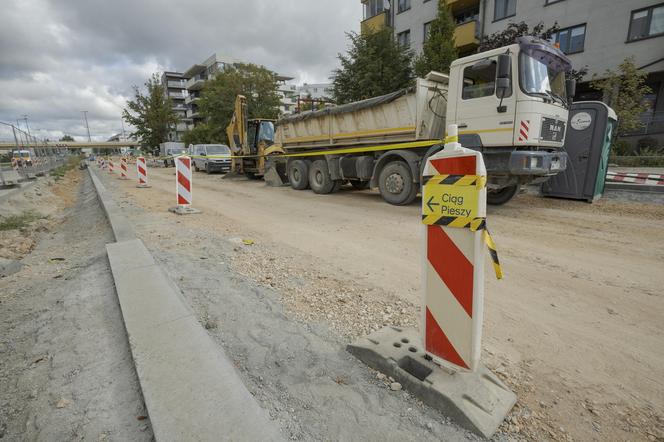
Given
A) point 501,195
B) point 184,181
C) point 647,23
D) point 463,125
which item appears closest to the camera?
point 463,125

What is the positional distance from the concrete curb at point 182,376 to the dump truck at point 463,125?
6.09 meters

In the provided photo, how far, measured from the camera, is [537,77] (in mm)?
6141

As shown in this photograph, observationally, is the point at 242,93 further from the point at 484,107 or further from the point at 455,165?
the point at 455,165

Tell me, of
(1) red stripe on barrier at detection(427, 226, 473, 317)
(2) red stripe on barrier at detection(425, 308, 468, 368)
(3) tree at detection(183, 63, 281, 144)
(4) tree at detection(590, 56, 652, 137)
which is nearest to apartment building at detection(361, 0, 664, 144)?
(4) tree at detection(590, 56, 652, 137)

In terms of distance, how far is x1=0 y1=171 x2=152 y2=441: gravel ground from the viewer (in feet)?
5.32

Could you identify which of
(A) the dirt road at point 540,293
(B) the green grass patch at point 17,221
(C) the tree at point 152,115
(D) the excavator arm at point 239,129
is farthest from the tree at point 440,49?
(C) the tree at point 152,115

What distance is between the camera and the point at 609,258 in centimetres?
420

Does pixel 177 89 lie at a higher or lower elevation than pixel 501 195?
higher

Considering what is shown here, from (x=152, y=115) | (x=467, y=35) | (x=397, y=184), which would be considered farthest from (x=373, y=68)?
(x=152, y=115)

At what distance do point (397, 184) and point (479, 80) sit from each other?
2.83m

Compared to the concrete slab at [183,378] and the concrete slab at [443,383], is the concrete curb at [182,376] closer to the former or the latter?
the concrete slab at [183,378]

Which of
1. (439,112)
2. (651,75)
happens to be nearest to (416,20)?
(651,75)

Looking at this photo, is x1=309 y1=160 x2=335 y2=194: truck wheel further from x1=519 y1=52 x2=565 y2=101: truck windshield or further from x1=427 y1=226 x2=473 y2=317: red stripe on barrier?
x1=427 y1=226 x2=473 y2=317: red stripe on barrier

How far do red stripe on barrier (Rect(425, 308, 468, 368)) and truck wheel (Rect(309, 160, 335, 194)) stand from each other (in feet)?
28.9
